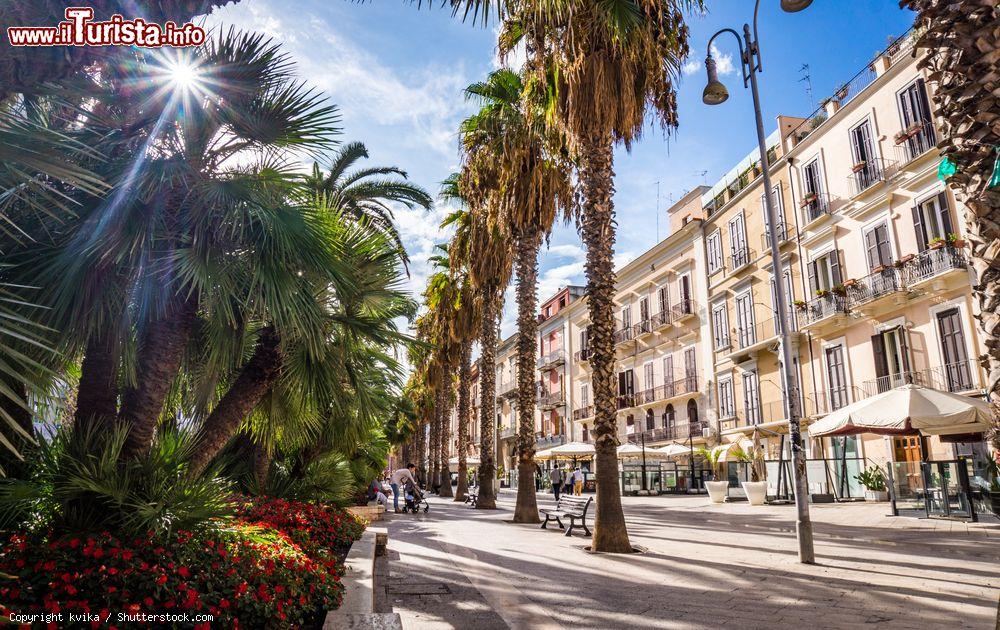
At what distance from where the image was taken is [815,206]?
25609mm

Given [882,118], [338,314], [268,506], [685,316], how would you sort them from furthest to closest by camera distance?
[685,316] < [882,118] < [268,506] < [338,314]

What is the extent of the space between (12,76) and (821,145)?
2763 centimetres

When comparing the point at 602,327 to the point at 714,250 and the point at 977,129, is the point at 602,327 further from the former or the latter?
the point at 714,250

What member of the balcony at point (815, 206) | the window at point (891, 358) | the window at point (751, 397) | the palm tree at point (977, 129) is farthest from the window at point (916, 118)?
the palm tree at point (977, 129)

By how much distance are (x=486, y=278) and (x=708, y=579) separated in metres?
14.1

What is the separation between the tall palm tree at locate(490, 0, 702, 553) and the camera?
394 inches

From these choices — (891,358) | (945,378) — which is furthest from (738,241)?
(945,378)

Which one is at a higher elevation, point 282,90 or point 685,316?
point 685,316

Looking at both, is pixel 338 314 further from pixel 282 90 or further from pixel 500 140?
pixel 500 140

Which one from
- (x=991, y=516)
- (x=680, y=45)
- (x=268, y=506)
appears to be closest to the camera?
(x=268, y=506)

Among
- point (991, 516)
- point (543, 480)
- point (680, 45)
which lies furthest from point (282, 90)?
point (543, 480)

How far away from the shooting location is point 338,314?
20.0ft

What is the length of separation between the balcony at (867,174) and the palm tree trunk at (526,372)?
13424 millimetres

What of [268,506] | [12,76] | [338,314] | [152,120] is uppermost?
[152,120]
